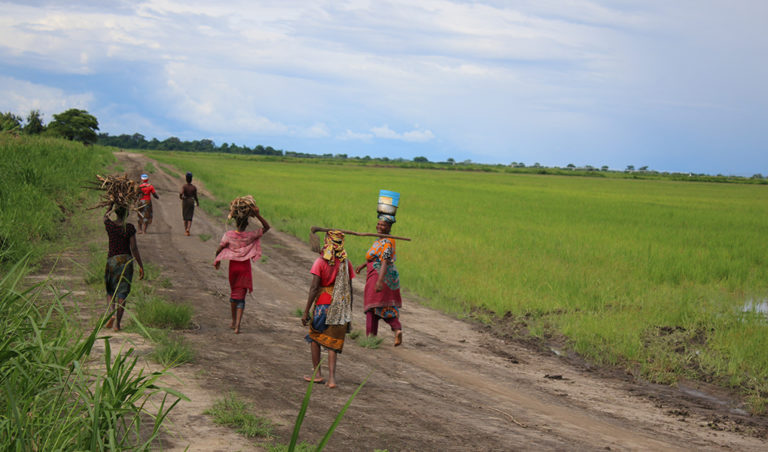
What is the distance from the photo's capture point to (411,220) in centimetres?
2370

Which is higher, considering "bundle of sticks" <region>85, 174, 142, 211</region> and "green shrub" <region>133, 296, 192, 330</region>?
"bundle of sticks" <region>85, 174, 142, 211</region>

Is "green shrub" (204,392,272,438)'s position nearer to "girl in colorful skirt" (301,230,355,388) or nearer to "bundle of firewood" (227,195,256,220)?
"girl in colorful skirt" (301,230,355,388)

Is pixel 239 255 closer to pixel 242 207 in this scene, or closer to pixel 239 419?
pixel 242 207

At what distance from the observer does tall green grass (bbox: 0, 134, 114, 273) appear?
10.9 meters

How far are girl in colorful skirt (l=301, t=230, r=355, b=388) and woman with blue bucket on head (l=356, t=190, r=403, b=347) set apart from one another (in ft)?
5.70

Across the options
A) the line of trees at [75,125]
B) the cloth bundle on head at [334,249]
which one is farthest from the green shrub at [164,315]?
the line of trees at [75,125]

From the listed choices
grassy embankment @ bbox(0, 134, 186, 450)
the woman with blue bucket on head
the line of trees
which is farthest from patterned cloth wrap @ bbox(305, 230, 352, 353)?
the line of trees

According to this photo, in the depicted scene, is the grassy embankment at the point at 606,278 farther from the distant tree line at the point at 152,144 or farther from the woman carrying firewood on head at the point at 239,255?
the distant tree line at the point at 152,144

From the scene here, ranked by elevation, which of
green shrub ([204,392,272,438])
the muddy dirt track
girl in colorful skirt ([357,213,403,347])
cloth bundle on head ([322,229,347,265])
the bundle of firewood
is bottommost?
the muddy dirt track

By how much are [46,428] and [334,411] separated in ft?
8.51

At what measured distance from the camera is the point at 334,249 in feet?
A: 20.5

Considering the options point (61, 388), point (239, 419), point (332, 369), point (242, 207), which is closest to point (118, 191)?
point (242, 207)

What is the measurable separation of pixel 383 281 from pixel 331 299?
2002 mm

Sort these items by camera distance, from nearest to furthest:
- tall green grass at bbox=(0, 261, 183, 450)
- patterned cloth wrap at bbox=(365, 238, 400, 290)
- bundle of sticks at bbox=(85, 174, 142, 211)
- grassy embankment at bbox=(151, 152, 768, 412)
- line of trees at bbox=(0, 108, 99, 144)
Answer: tall green grass at bbox=(0, 261, 183, 450) → bundle of sticks at bbox=(85, 174, 142, 211) → patterned cloth wrap at bbox=(365, 238, 400, 290) → grassy embankment at bbox=(151, 152, 768, 412) → line of trees at bbox=(0, 108, 99, 144)
